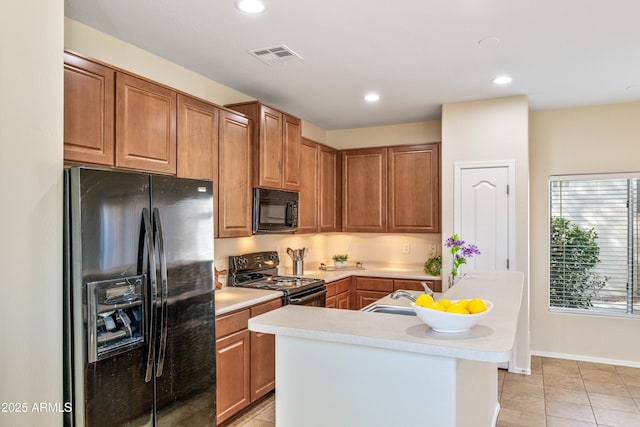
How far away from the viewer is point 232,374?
2922 millimetres

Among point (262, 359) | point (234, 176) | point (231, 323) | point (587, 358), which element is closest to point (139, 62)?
point (234, 176)

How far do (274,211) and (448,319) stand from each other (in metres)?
2.52

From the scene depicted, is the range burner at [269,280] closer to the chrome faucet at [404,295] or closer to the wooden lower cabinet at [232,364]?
the wooden lower cabinet at [232,364]

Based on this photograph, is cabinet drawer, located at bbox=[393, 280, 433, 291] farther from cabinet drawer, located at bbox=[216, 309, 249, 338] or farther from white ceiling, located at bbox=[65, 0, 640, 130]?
cabinet drawer, located at bbox=[216, 309, 249, 338]

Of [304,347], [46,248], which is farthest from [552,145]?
[46,248]

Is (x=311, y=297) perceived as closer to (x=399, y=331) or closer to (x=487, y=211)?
(x=487, y=211)

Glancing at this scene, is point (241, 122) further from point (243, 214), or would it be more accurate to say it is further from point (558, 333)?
point (558, 333)

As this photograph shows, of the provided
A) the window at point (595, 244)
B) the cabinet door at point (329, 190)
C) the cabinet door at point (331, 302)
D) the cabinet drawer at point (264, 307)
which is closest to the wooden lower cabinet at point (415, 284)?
the cabinet door at point (331, 302)

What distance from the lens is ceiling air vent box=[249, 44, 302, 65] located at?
2.91 m

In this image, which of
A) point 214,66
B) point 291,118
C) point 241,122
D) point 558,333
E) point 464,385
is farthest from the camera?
point 558,333

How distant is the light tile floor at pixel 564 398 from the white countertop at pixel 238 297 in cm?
87

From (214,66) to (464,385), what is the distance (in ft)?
9.18

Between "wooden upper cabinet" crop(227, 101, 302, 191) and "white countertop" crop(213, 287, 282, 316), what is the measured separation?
92 centimetres

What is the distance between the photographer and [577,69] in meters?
3.31
